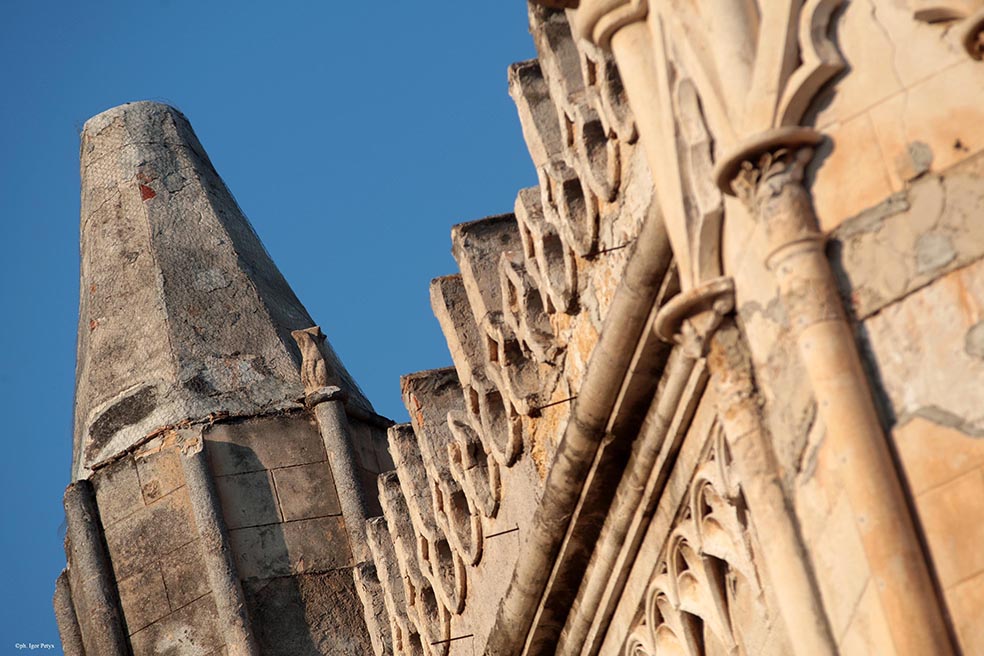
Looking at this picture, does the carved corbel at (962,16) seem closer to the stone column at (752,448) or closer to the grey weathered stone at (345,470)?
the stone column at (752,448)

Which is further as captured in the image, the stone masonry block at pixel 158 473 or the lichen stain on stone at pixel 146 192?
the lichen stain on stone at pixel 146 192

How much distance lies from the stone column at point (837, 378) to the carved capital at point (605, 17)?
0.76 m

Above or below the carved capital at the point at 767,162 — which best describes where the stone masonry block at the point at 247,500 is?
above

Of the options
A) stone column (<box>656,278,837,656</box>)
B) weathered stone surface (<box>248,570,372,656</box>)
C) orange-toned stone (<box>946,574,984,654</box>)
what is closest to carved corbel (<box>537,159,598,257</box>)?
stone column (<box>656,278,837,656</box>)

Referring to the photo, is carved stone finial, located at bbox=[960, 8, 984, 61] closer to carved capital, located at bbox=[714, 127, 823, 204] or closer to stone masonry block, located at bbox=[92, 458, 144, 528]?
carved capital, located at bbox=[714, 127, 823, 204]

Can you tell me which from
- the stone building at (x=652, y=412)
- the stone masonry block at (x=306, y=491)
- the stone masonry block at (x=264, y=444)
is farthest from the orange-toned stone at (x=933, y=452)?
the stone masonry block at (x=264, y=444)

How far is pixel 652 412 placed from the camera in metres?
6.79

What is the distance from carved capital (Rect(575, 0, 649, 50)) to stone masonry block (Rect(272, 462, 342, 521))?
6924mm

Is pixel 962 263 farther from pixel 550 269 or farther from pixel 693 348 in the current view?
pixel 550 269

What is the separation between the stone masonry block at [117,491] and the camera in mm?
12758

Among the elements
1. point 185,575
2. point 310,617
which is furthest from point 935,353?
point 185,575

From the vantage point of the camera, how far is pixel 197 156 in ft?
47.8

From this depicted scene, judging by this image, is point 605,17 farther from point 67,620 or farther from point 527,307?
point 67,620

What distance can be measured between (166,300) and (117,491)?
1.34 meters
